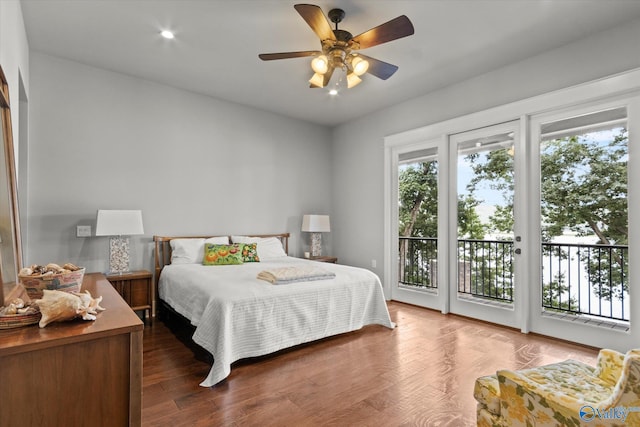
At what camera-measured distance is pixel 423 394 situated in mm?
2252

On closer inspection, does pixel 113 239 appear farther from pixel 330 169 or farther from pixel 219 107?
pixel 330 169

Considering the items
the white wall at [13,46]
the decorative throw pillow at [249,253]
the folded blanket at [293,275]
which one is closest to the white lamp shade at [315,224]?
the decorative throw pillow at [249,253]

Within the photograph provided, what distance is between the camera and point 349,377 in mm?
2484

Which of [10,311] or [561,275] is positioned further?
[561,275]

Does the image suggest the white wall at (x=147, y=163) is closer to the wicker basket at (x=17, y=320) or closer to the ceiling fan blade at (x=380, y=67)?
the ceiling fan blade at (x=380, y=67)

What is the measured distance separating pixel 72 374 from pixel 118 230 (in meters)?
2.63

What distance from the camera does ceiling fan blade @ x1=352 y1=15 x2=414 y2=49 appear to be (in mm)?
2335

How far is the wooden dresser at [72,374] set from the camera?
3.67 feet

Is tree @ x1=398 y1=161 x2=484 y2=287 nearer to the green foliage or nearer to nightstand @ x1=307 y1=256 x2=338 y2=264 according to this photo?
the green foliage

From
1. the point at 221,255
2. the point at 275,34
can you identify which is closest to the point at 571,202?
the point at 275,34

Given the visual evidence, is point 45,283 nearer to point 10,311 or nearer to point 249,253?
point 10,311

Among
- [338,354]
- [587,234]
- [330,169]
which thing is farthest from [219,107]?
[587,234]

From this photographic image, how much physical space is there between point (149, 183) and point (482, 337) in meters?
4.08

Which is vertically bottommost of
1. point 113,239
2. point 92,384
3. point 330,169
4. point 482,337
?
point 482,337
